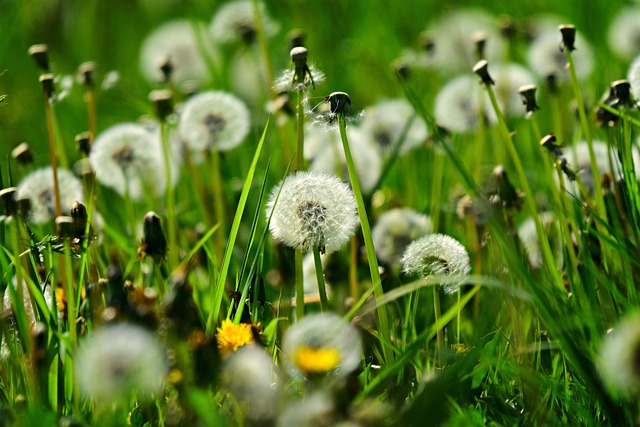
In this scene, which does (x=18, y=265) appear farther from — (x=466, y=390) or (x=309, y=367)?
(x=466, y=390)

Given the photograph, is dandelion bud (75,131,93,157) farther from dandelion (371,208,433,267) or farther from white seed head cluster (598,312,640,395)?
white seed head cluster (598,312,640,395)

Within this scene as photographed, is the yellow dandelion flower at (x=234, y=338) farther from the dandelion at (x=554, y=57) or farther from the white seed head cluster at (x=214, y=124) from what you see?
the dandelion at (x=554, y=57)

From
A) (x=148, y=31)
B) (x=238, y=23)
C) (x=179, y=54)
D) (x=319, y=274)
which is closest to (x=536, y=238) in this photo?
(x=319, y=274)

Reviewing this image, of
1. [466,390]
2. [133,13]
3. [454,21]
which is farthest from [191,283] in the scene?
[133,13]

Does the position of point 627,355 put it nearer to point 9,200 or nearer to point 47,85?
point 9,200

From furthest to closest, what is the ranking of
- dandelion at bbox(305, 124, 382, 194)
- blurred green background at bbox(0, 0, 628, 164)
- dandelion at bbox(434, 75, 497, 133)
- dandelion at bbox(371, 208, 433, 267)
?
blurred green background at bbox(0, 0, 628, 164) < dandelion at bbox(434, 75, 497, 133) < dandelion at bbox(305, 124, 382, 194) < dandelion at bbox(371, 208, 433, 267)

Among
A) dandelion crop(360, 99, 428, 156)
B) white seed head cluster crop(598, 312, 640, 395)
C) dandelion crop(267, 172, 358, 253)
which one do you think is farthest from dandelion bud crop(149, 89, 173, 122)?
white seed head cluster crop(598, 312, 640, 395)

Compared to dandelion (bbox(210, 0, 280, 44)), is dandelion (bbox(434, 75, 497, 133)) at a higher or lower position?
lower
